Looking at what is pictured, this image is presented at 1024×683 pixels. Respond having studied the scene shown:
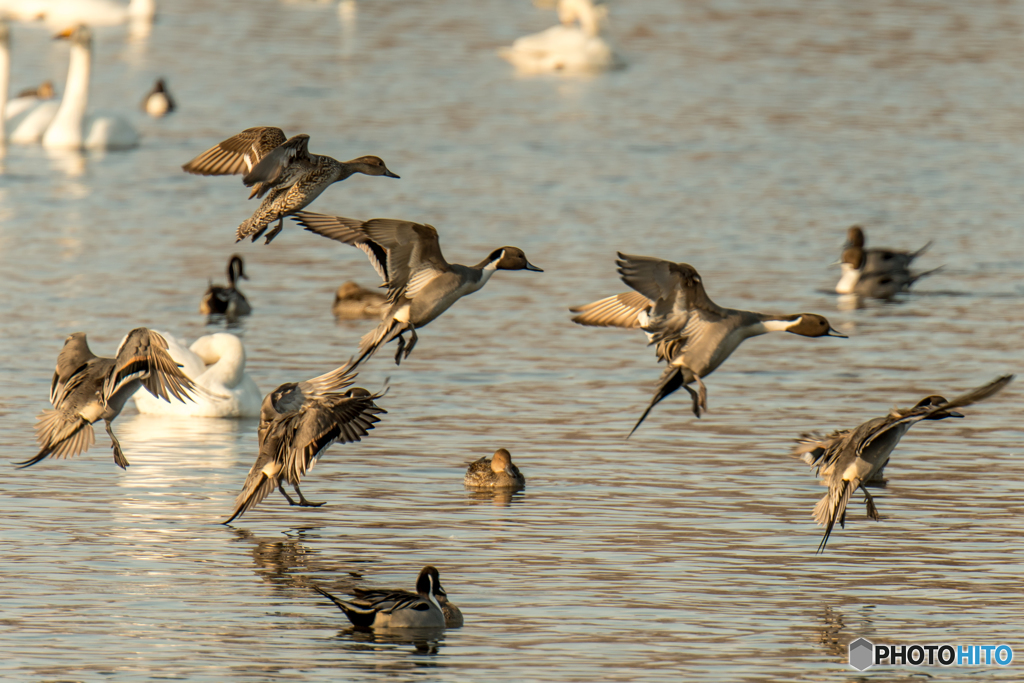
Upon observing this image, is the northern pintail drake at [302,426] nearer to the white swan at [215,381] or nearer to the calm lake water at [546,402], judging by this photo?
the calm lake water at [546,402]

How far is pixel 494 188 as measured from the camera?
3497 cm

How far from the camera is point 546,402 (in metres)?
19.5

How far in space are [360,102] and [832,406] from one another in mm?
28748

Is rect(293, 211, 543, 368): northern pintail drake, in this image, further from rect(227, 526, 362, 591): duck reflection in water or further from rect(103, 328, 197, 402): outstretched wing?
rect(227, 526, 362, 591): duck reflection in water

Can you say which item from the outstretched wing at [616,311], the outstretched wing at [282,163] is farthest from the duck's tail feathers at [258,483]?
the outstretched wing at [616,311]

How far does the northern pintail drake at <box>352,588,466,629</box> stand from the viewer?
11859 mm

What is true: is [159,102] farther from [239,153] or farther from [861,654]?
[861,654]

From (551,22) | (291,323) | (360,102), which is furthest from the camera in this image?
(551,22)

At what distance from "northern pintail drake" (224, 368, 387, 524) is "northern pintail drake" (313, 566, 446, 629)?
1.70m

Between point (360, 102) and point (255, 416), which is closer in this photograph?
point (255, 416)

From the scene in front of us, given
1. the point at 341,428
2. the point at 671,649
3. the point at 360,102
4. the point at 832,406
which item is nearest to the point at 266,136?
the point at 341,428

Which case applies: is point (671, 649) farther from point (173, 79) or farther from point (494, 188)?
point (173, 79)

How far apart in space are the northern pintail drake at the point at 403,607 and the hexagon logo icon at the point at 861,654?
2.60 metres

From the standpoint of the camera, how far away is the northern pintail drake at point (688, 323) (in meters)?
11.8
